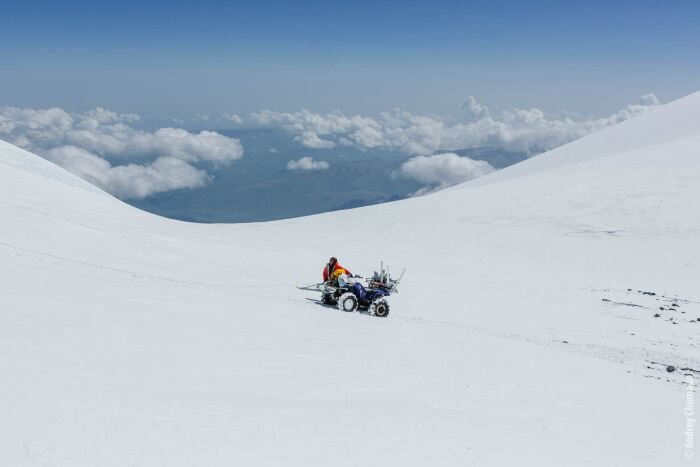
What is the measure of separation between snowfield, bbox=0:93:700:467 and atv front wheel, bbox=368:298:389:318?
0.65 metres

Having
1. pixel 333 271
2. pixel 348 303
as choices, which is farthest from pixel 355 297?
pixel 333 271

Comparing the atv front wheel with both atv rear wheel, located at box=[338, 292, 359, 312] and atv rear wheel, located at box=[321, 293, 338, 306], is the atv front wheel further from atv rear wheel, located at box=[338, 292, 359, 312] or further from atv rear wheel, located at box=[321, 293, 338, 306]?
atv rear wheel, located at box=[321, 293, 338, 306]

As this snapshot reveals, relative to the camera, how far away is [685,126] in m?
55.8

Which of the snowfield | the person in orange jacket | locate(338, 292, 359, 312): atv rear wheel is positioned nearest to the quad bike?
locate(338, 292, 359, 312): atv rear wheel

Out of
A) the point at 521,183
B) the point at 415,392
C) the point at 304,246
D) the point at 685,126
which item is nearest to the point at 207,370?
the point at 415,392

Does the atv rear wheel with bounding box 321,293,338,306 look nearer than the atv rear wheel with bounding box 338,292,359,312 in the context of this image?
No

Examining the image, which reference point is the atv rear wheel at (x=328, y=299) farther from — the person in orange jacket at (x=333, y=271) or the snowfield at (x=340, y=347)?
the person in orange jacket at (x=333, y=271)

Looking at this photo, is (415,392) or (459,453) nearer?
(459,453)

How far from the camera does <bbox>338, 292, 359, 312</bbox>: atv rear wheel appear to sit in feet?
54.0

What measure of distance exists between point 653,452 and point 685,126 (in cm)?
6053

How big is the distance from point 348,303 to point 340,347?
15.7 ft

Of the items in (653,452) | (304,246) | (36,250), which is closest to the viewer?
(653,452)

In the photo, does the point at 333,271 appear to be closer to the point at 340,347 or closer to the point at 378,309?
the point at 378,309

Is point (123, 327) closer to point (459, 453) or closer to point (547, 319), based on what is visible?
point (459, 453)
